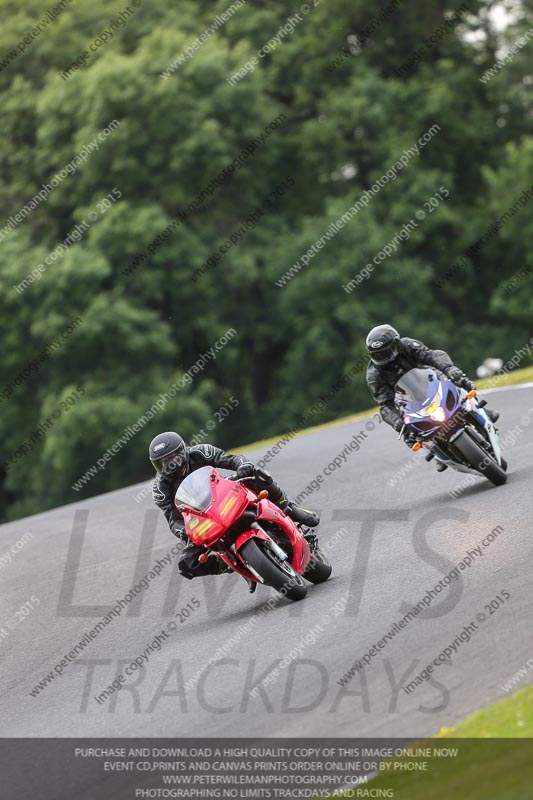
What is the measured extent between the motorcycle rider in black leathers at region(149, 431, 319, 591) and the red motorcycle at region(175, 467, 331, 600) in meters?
0.10

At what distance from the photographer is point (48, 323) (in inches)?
1341

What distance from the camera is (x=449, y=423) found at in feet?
37.6

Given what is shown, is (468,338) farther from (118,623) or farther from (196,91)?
(118,623)

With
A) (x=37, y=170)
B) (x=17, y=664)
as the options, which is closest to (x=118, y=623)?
(x=17, y=664)

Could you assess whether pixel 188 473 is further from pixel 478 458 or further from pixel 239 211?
pixel 239 211

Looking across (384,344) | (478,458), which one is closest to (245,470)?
(384,344)

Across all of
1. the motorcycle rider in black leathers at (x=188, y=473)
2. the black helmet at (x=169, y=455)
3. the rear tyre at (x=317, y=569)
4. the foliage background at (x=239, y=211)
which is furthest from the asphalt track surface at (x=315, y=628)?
the foliage background at (x=239, y=211)

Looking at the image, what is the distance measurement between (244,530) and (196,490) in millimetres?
476

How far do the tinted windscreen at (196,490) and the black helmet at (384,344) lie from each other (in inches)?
109

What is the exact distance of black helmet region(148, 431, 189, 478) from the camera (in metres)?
9.59

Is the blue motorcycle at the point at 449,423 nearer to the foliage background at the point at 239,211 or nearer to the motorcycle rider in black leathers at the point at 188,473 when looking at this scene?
the motorcycle rider in black leathers at the point at 188,473

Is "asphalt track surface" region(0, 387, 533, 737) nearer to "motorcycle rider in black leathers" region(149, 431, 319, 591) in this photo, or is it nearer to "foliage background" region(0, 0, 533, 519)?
"motorcycle rider in black leathers" region(149, 431, 319, 591)

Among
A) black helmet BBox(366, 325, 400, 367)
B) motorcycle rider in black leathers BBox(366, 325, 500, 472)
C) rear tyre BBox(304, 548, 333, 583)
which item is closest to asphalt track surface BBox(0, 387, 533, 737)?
rear tyre BBox(304, 548, 333, 583)

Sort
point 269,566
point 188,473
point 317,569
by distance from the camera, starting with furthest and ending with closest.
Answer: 1. point 317,569
2. point 188,473
3. point 269,566
